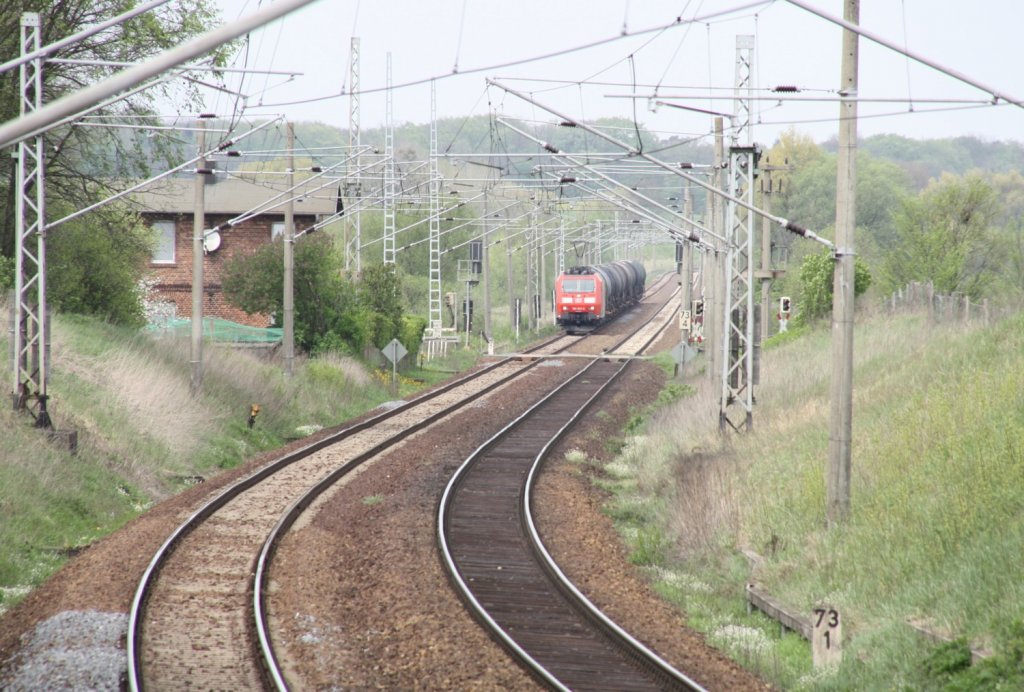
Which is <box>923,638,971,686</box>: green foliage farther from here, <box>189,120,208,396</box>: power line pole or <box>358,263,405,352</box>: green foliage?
<box>358,263,405,352</box>: green foliage

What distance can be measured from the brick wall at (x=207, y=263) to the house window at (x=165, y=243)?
0.48ft

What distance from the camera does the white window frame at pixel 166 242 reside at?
4331 cm

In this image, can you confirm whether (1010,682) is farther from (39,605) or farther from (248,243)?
(248,243)

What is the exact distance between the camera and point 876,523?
11.9 metres

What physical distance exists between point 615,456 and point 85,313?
Answer: 13528 millimetres

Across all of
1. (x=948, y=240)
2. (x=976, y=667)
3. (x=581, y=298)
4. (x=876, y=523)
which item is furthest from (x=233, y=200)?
(x=976, y=667)

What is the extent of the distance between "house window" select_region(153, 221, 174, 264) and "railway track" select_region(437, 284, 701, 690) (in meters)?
25.0

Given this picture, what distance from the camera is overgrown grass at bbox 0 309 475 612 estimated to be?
48.7ft

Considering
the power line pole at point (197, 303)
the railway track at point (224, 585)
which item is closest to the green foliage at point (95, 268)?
the power line pole at point (197, 303)

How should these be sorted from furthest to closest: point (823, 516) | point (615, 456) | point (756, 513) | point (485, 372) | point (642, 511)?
point (485, 372) → point (615, 456) → point (642, 511) → point (756, 513) → point (823, 516)

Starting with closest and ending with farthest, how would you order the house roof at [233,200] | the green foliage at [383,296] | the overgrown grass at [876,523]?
the overgrown grass at [876,523]
the green foliage at [383,296]
the house roof at [233,200]

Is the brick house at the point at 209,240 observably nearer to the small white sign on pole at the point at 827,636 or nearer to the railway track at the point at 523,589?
the railway track at the point at 523,589

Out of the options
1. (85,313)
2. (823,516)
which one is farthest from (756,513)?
(85,313)

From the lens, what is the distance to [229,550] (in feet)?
45.1
